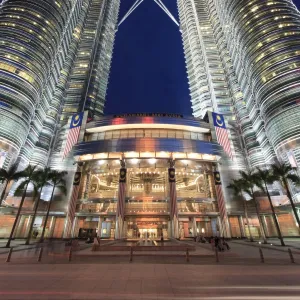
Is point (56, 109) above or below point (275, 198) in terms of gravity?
above

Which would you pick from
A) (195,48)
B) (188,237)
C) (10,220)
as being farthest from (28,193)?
(195,48)

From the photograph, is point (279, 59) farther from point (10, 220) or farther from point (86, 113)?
point (10, 220)

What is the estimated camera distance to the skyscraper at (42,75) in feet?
198

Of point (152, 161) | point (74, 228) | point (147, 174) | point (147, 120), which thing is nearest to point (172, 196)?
point (147, 174)

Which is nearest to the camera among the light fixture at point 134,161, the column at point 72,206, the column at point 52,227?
the column at point 72,206

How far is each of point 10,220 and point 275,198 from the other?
224 ft

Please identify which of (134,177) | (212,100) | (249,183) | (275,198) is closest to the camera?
(249,183)

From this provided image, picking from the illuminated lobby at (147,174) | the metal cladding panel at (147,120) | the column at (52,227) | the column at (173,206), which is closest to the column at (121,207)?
the illuminated lobby at (147,174)

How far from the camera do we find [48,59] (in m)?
75.2

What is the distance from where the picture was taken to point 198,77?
344 ft

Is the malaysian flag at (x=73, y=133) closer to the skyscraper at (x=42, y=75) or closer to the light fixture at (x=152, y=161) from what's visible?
the skyscraper at (x=42, y=75)

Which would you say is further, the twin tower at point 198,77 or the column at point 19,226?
the twin tower at point 198,77

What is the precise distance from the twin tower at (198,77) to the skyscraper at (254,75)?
0.29 metres

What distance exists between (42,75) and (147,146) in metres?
51.9
